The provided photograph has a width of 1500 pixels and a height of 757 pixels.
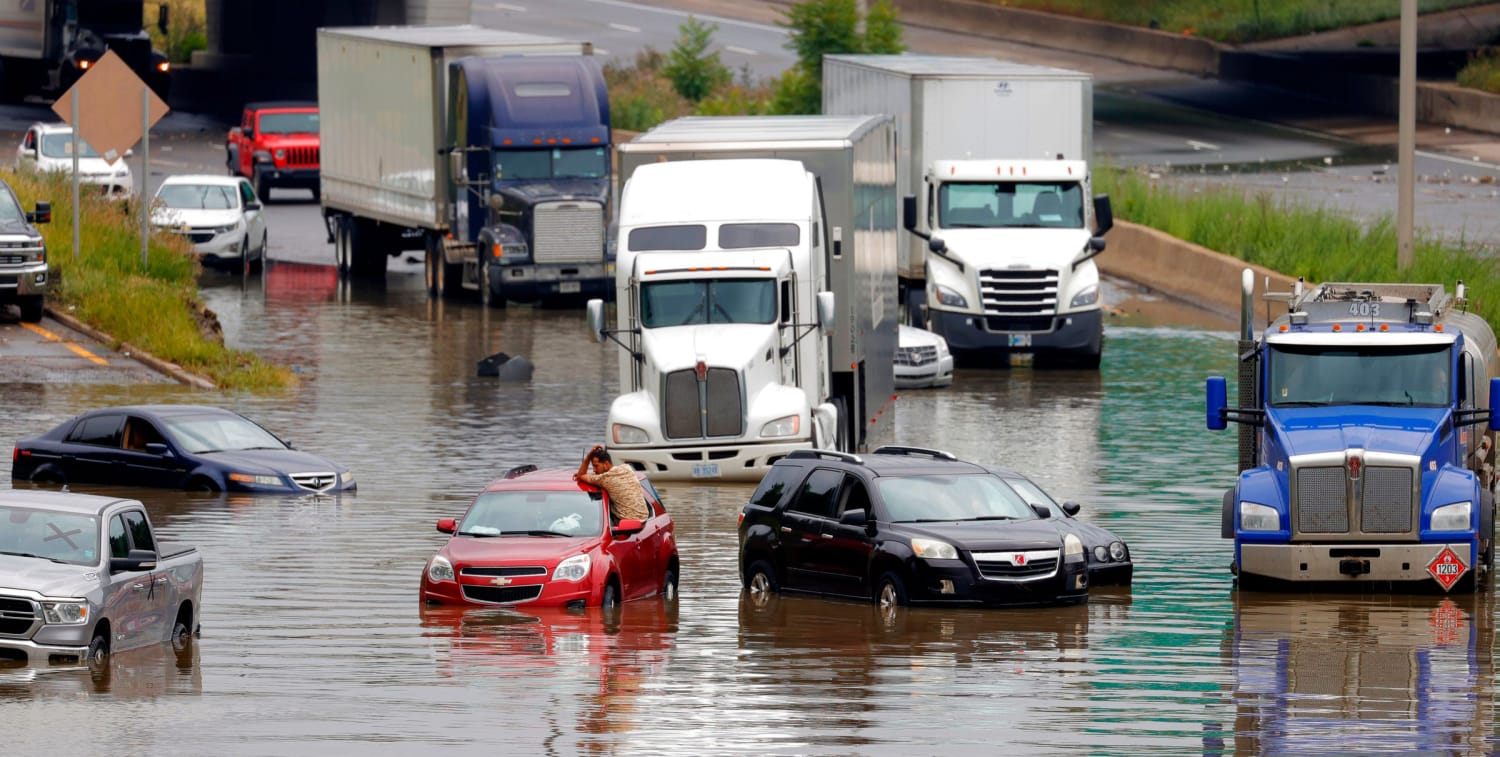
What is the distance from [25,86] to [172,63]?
382 inches

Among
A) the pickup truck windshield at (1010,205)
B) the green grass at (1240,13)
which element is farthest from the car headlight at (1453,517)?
the green grass at (1240,13)

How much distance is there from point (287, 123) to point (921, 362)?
89.8ft

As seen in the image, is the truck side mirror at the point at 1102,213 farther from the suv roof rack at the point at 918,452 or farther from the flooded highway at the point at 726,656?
the suv roof rack at the point at 918,452

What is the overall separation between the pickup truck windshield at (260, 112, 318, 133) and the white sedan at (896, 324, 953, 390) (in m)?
26.8

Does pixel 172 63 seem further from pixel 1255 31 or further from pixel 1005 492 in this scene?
pixel 1005 492

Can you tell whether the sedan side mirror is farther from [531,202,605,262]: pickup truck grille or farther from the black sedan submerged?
[531,202,605,262]: pickup truck grille

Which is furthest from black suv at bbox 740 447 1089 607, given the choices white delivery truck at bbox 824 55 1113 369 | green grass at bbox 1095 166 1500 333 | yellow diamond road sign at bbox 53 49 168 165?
yellow diamond road sign at bbox 53 49 168 165

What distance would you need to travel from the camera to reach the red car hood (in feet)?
70.8

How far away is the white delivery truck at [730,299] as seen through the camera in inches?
1172

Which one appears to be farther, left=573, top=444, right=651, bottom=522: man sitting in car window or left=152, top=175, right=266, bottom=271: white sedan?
left=152, top=175, right=266, bottom=271: white sedan

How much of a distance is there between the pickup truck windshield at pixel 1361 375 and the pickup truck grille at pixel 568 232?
2324 centimetres

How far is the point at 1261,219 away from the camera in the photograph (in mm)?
49062

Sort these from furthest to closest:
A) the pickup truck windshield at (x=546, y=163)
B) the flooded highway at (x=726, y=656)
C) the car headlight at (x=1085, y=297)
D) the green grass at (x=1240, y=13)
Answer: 1. the green grass at (x=1240, y=13)
2. the pickup truck windshield at (x=546, y=163)
3. the car headlight at (x=1085, y=297)
4. the flooded highway at (x=726, y=656)

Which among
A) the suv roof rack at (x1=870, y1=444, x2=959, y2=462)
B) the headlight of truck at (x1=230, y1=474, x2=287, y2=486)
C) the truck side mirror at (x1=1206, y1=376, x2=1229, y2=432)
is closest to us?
the truck side mirror at (x1=1206, y1=376, x2=1229, y2=432)
